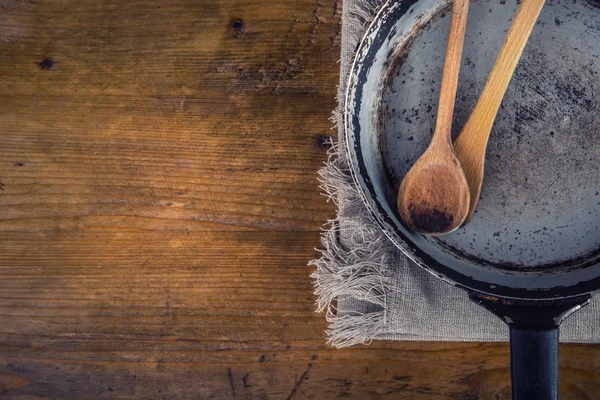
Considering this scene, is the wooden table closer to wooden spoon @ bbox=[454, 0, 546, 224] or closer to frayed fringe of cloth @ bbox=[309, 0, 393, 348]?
frayed fringe of cloth @ bbox=[309, 0, 393, 348]

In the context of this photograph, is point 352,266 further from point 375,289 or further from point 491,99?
point 491,99

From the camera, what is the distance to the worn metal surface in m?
0.43

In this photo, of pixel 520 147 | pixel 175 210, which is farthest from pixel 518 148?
pixel 175 210

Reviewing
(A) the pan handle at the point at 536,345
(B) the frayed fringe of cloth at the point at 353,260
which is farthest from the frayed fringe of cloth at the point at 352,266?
(A) the pan handle at the point at 536,345

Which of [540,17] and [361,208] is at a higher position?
[540,17]

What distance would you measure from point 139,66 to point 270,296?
0.88ft

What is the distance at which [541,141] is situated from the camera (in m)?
0.44

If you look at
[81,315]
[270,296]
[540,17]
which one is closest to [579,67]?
[540,17]

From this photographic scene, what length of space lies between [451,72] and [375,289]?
20 centimetres

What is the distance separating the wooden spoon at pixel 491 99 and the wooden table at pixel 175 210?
0.14 meters

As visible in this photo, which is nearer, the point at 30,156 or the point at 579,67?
the point at 579,67

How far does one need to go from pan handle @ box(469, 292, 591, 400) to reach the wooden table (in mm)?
107

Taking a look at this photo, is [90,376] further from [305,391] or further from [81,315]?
[305,391]

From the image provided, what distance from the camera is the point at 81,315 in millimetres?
532
